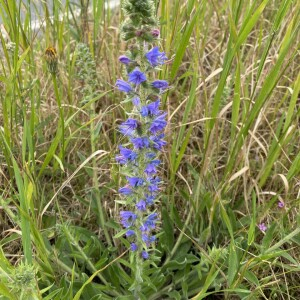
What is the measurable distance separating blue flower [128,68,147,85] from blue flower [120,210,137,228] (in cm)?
66

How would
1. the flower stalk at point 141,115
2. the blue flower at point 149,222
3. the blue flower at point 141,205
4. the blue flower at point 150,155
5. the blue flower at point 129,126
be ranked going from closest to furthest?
the flower stalk at point 141,115
the blue flower at point 129,126
the blue flower at point 150,155
the blue flower at point 141,205
the blue flower at point 149,222

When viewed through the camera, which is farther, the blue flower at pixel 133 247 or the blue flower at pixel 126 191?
the blue flower at pixel 133 247

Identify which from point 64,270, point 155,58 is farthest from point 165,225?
point 155,58

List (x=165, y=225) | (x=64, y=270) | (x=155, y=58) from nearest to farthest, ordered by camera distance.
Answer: (x=155, y=58) → (x=64, y=270) → (x=165, y=225)

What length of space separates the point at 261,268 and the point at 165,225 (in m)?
0.57

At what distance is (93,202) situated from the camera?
276cm

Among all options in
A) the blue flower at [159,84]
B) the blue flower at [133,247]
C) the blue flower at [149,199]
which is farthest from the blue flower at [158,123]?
the blue flower at [133,247]

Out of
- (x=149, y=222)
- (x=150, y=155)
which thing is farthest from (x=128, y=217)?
(x=150, y=155)

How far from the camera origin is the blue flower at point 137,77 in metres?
1.69

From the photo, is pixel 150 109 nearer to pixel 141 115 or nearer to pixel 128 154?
pixel 141 115

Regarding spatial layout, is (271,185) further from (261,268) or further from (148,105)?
(148,105)

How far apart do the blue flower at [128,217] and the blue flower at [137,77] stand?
26.0 inches

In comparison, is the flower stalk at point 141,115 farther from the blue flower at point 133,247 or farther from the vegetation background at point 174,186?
the vegetation background at point 174,186

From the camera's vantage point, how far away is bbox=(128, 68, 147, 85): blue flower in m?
1.69
